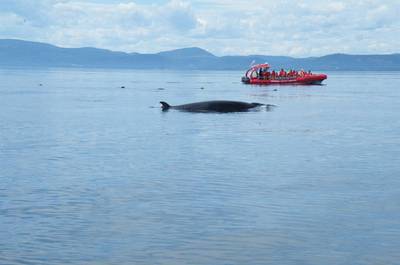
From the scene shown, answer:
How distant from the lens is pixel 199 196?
54.0 ft

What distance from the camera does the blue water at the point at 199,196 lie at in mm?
11984

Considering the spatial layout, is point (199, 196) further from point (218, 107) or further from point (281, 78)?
point (281, 78)

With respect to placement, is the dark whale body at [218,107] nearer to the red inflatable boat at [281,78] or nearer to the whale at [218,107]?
the whale at [218,107]

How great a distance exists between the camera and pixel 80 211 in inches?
583

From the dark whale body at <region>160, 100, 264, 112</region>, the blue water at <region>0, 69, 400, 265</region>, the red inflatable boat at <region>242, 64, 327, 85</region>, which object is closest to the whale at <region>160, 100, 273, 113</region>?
the dark whale body at <region>160, 100, 264, 112</region>

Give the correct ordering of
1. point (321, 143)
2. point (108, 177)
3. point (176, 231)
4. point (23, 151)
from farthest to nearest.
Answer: point (321, 143)
point (23, 151)
point (108, 177)
point (176, 231)

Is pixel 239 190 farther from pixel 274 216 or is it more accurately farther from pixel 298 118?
pixel 298 118

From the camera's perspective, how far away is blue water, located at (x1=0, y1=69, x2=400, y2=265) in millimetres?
11984

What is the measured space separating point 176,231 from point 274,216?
2.24m

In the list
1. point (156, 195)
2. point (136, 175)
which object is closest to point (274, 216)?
point (156, 195)

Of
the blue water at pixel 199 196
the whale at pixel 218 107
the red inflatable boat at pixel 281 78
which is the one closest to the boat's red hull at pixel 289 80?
the red inflatable boat at pixel 281 78

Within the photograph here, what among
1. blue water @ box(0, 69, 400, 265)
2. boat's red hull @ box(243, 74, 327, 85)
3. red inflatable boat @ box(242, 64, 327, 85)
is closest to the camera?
blue water @ box(0, 69, 400, 265)

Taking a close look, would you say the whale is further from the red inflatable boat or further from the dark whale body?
the red inflatable boat

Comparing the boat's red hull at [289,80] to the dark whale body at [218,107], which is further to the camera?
the boat's red hull at [289,80]
